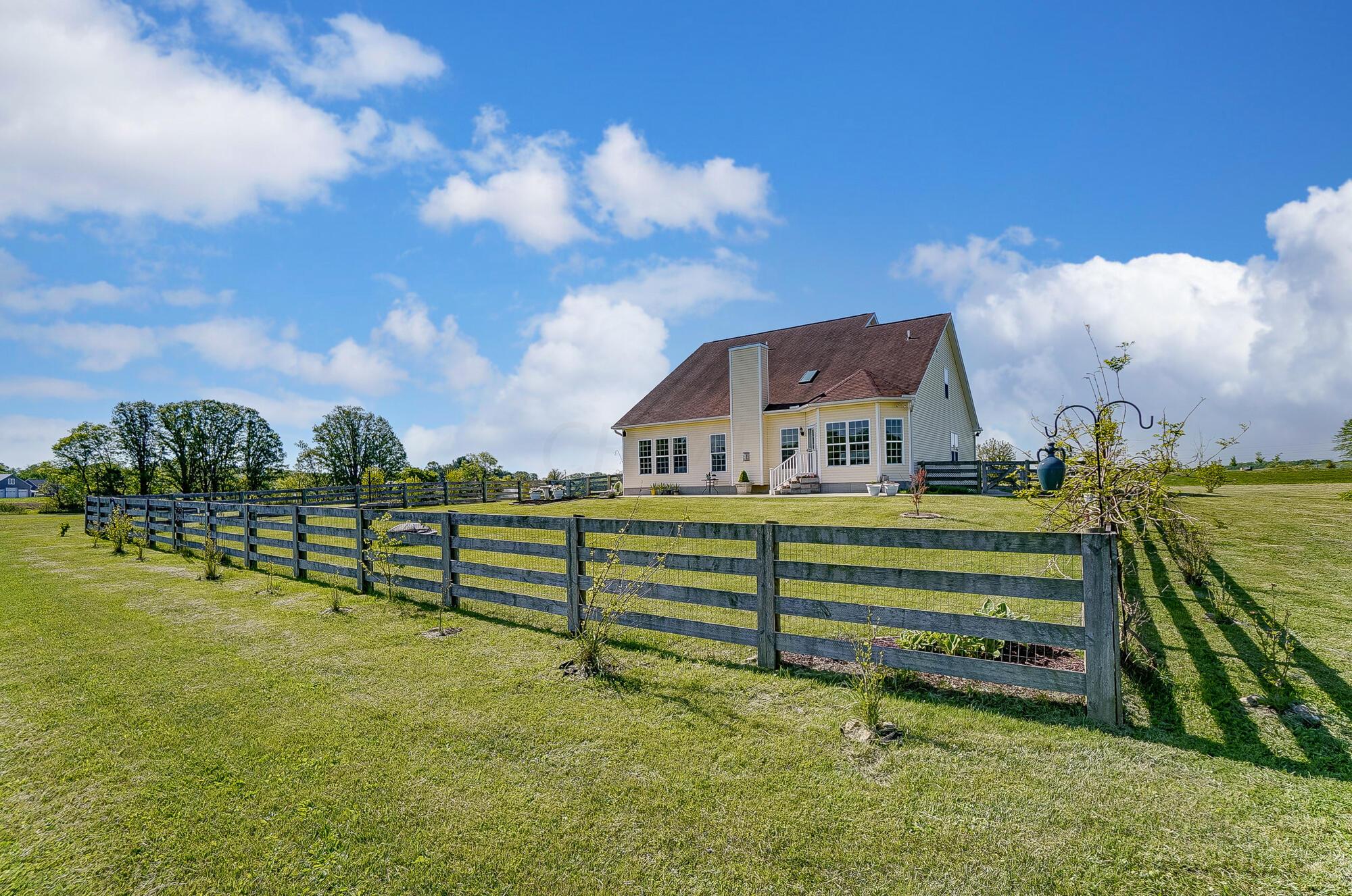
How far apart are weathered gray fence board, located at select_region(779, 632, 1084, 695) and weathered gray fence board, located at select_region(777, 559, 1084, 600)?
472 mm

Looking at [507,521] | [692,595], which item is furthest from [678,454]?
[692,595]

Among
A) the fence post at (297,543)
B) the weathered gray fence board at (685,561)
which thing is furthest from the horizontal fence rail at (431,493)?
the weathered gray fence board at (685,561)

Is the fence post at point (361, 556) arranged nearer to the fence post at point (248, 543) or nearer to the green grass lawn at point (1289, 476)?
the fence post at point (248, 543)

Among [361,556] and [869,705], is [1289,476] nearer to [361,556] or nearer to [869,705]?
[869,705]

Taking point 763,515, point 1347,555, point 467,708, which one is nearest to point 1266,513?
point 1347,555

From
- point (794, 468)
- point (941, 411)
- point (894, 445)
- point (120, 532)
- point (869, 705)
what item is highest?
point (941, 411)

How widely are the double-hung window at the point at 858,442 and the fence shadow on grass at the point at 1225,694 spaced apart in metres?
15.0

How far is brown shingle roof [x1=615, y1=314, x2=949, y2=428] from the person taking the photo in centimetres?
2273

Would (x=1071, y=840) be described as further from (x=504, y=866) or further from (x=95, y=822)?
(x=95, y=822)

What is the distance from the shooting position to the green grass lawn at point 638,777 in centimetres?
278

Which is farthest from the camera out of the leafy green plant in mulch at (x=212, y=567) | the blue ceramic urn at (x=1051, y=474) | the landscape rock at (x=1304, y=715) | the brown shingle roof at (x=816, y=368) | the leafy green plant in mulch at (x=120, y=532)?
the brown shingle roof at (x=816, y=368)

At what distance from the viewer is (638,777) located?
11.5 feet

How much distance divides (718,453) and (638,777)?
75.1 ft

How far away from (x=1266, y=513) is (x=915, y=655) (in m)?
13.5
